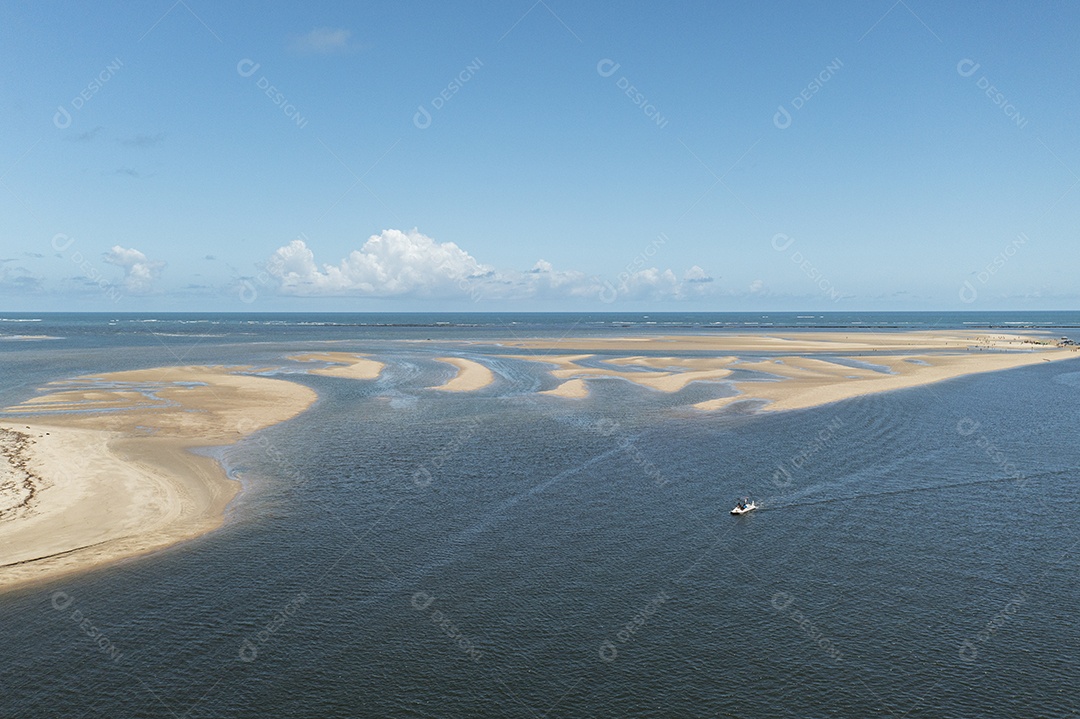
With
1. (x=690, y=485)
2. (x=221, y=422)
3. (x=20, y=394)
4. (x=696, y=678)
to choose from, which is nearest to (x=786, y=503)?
(x=690, y=485)

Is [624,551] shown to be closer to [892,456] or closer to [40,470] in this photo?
[892,456]

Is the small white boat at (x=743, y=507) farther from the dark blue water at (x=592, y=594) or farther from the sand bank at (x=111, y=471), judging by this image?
the sand bank at (x=111, y=471)

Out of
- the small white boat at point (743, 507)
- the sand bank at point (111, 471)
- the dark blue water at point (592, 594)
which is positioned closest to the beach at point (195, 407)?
the sand bank at point (111, 471)

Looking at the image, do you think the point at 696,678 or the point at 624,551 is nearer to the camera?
the point at 696,678

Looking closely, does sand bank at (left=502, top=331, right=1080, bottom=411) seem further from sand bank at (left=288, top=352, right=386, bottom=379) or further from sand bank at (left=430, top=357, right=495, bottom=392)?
sand bank at (left=288, top=352, right=386, bottom=379)

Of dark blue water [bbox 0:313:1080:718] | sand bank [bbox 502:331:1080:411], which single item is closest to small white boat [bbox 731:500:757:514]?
dark blue water [bbox 0:313:1080:718]

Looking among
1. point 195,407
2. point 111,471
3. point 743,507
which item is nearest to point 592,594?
point 743,507

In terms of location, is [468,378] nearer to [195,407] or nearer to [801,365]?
[195,407]
